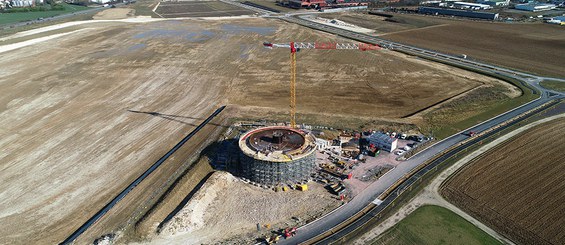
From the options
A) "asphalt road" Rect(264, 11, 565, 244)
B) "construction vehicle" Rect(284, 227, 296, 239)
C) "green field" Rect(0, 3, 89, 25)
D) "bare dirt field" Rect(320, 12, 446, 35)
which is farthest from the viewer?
"green field" Rect(0, 3, 89, 25)

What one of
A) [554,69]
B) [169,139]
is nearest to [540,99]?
[554,69]

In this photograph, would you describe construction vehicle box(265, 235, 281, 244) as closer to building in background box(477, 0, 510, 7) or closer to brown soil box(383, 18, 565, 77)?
brown soil box(383, 18, 565, 77)

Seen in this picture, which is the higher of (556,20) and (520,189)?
(556,20)

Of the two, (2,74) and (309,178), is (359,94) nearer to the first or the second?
(309,178)

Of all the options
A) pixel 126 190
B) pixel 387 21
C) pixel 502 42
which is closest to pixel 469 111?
pixel 126 190

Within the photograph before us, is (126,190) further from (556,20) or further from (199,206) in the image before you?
(556,20)

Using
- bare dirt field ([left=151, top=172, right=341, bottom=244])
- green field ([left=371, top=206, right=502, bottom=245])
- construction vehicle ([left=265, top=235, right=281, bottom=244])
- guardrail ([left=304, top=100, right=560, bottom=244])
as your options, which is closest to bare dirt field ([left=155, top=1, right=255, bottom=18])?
guardrail ([left=304, top=100, right=560, bottom=244])
